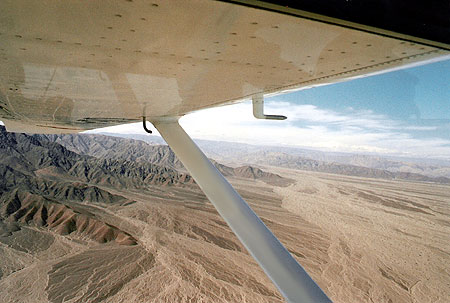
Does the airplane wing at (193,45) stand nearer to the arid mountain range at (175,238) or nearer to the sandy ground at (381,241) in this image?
the arid mountain range at (175,238)

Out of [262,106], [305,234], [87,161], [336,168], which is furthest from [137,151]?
[262,106]

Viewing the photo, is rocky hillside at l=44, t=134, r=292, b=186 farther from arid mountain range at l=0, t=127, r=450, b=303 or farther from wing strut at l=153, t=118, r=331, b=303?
wing strut at l=153, t=118, r=331, b=303

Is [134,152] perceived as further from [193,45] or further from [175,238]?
[193,45]

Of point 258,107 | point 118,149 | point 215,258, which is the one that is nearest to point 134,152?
point 118,149

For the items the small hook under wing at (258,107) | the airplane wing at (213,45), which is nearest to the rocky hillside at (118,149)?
the small hook under wing at (258,107)

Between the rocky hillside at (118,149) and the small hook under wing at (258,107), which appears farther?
the rocky hillside at (118,149)

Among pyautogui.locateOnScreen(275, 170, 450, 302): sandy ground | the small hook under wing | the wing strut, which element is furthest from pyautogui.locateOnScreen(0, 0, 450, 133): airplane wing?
pyautogui.locateOnScreen(275, 170, 450, 302): sandy ground
